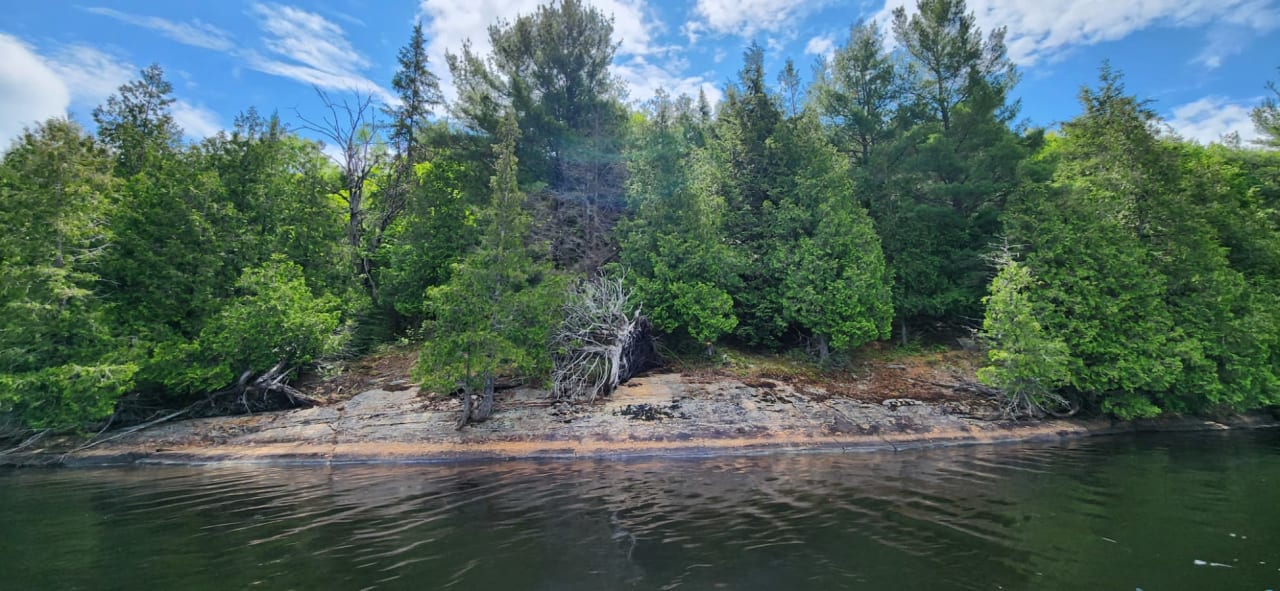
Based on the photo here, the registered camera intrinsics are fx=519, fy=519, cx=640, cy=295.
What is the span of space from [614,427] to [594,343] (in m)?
4.00

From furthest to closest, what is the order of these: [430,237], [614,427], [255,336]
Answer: [430,237], [255,336], [614,427]

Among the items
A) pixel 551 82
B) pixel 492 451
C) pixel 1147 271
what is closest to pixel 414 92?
pixel 551 82

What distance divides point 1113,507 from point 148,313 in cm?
2907

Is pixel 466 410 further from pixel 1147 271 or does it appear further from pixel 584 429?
pixel 1147 271

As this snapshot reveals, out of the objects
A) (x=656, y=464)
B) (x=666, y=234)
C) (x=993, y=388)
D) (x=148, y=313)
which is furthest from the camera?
(x=666, y=234)

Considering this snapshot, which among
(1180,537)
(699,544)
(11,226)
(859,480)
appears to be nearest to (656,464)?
(859,480)

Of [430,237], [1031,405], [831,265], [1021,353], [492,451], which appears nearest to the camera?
[492,451]

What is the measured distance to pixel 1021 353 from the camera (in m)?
18.0

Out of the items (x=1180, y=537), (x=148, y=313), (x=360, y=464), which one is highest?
(x=148, y=313)

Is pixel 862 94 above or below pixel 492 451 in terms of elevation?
above

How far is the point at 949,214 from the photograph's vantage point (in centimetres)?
2502

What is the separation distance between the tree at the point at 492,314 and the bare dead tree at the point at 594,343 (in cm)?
110

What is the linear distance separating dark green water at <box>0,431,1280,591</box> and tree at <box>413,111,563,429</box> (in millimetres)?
3756

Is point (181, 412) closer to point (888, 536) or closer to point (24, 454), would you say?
point (24, 454)
